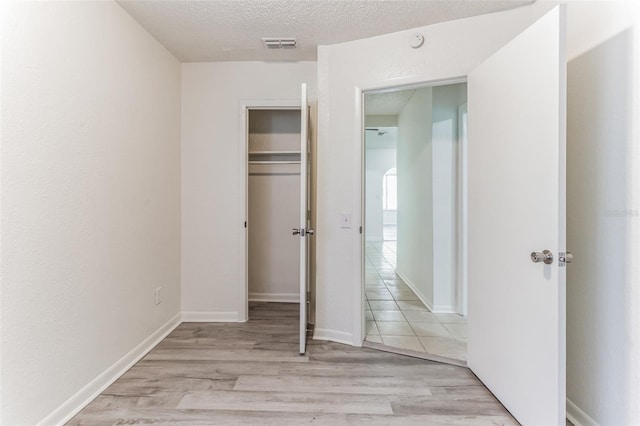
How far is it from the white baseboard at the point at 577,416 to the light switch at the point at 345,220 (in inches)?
65.0

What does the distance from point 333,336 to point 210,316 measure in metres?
1.27

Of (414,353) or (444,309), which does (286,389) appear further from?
(444,309)

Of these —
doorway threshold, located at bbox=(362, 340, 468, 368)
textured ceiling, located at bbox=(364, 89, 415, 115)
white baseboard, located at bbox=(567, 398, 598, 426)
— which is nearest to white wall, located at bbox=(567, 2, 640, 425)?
white baseboard, located at bbox=(567, 398, 598, 426)

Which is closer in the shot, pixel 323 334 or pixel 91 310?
pixel 91 310

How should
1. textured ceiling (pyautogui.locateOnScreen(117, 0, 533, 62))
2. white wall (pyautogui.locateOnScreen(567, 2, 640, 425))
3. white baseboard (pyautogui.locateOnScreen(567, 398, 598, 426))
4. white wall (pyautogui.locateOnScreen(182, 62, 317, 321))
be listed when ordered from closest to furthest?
white wall (pyautogui.locateOnScreen(567, 2, 640, 425)) < white baseboard (pyautogui.locateOnScreen(567, 398, 598, 426)) < textured ceiling (pyautogui.locateOnScreen(117, 0, 533, 62)) < white wall (pyautogui.locateOnScreen(182, 62, 317, 321))

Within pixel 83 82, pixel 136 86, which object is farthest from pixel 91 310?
pixel 136 86

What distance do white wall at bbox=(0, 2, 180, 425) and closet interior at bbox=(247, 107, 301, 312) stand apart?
3.95ft

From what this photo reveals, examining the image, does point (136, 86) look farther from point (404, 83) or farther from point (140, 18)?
point (404, 83)

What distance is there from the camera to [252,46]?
2492 millimetres

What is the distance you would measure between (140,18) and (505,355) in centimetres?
325

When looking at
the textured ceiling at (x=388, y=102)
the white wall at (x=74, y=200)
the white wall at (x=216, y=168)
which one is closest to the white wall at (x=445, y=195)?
the textured ceiling at (x=388, y=102)

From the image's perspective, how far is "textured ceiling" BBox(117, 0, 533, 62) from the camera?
1.93m

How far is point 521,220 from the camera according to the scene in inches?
58.8

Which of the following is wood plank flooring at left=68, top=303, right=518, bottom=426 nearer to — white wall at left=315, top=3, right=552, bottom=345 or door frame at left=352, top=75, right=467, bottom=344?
door frame at left=352, top=75, right=467, bottom=344
